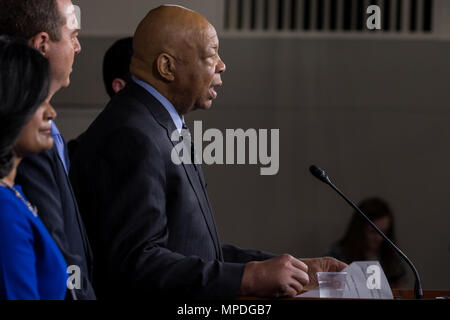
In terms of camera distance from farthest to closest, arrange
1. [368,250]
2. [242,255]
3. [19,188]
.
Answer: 1. [368,250]
2. [242,255]
3. [19,188]

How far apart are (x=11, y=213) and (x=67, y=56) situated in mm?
515

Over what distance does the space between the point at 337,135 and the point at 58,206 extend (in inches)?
148

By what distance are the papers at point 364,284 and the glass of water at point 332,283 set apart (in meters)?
0.01

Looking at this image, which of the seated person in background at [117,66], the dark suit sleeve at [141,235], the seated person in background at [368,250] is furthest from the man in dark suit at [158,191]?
the seated person in background at [368,250]

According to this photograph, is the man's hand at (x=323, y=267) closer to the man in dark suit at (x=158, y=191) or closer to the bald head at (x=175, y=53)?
the man in dark suit at (x=158, y=191)

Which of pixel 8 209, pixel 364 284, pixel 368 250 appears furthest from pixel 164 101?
pixel 368 250

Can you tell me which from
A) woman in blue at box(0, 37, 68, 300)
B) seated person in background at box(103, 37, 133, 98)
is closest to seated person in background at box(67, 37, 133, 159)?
seated person in background at box(103, 37, 133, 98)

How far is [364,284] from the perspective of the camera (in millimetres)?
1874

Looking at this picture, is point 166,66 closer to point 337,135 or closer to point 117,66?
point 117,66

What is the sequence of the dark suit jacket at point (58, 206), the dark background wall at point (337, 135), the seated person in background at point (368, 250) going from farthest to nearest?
1. the dark background wall at point (337, 135)
2. the seated person in background at point (368, 250)
3. the dark suit jacket at point (58, 206)

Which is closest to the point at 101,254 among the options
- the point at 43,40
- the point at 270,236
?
the point at 43,40

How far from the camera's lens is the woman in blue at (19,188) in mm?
1283

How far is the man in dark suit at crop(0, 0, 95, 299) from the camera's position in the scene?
148cm
